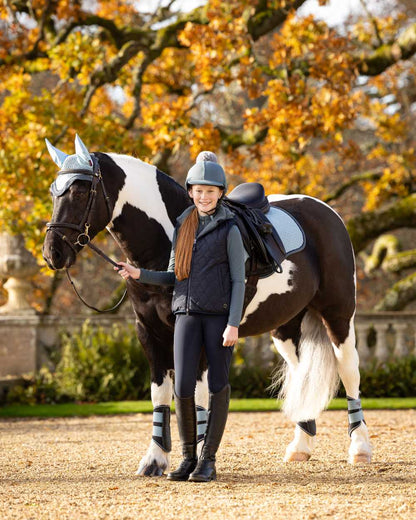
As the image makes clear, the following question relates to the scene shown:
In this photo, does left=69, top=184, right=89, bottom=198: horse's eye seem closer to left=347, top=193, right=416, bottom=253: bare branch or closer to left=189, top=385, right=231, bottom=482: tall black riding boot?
left=189, top=385, right=231, bottom=482: tall black riding boot

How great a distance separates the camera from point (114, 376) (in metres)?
11.1

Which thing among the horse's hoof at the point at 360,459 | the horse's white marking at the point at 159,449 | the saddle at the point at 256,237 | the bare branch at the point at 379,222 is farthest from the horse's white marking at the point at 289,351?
the bare branch at the point at 379,222

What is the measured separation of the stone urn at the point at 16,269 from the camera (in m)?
11.9

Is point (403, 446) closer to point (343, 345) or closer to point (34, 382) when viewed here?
point (343, 345)

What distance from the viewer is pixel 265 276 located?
532 cm

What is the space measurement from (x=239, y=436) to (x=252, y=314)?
2.71m

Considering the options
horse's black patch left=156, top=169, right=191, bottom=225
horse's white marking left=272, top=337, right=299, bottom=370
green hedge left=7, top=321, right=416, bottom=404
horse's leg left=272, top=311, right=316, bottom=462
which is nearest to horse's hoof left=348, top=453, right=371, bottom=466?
horse's leg left=272, top=311, right=316, bottom=462

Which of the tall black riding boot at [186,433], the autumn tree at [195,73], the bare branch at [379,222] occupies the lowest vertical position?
the tall black riding boot at [186,433]

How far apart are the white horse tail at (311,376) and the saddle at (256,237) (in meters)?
0.91

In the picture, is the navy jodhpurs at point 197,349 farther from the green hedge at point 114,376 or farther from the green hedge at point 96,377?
the green hedge at point 96,377

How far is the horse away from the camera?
16.3 ft

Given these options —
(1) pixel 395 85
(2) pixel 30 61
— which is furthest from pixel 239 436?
(1) pixel 395 85

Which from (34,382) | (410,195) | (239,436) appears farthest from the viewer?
(410,195)

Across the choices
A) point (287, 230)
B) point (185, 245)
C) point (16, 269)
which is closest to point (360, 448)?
point (287, 230)
